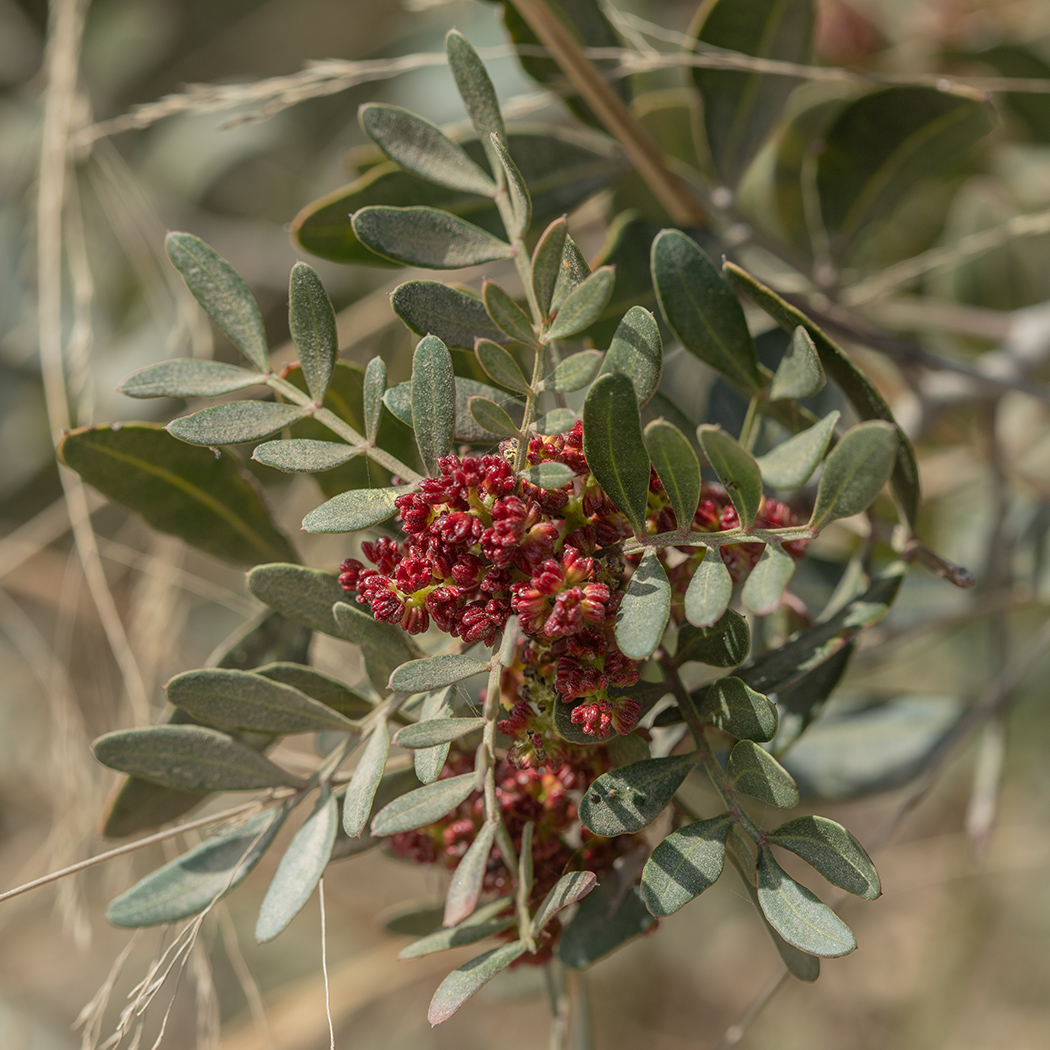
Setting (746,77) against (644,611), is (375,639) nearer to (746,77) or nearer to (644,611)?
(644,611)

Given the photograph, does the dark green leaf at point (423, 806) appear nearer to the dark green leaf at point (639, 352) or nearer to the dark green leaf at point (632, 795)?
the dark green leaf at point (632, 795)

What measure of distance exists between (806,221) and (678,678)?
2.87ft

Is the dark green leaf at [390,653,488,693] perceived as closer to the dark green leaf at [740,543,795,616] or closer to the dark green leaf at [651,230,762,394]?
the dark green leaf at [740,543,795,616]

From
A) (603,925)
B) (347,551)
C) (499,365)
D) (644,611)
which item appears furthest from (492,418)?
(347,551)

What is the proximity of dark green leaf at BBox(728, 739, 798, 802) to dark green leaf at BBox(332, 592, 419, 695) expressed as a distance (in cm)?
22

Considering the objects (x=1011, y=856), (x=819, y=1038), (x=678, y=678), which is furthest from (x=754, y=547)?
(x=819, y=1038)

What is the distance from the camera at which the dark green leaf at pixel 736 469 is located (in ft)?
1.66

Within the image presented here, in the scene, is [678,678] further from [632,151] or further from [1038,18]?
[1038,18]

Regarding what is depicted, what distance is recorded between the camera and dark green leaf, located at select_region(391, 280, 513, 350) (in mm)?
566

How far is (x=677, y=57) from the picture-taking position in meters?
0.83

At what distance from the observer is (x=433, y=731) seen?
20.2 inches

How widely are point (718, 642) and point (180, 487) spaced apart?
0.47 meters

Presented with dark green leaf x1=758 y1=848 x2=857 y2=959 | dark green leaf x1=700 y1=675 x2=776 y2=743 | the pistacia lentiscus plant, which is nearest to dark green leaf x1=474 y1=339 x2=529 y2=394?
the pistacia lentiscus plant

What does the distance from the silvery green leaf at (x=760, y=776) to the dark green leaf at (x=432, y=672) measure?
6.2 inches
